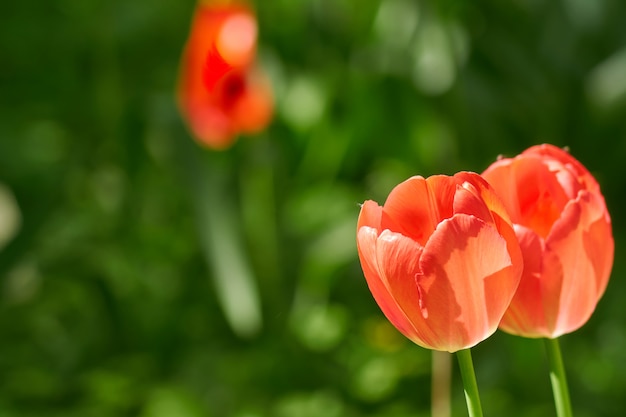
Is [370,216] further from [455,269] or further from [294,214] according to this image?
[294,214]

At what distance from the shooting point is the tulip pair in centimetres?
18

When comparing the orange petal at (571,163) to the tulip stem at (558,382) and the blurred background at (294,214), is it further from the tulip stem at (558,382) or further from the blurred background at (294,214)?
the blurred background at (294,214)

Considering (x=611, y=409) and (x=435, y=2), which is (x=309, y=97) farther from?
(x=611, y=409)

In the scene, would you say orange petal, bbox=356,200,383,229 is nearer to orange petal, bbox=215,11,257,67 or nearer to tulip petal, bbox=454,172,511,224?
tulip petal, bbox=454,172,511,224

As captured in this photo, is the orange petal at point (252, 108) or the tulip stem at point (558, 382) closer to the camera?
the tulip stem at point (558, 382)

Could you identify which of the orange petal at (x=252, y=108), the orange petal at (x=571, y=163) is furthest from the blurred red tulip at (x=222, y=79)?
the orange petal at (x=571, y=163)

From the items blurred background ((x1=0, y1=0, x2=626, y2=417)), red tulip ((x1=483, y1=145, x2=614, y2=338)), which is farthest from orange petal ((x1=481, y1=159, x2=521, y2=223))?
blurred background ((x1=0, y1=0, x2=626, y2=417))

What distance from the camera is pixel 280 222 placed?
1017 mm

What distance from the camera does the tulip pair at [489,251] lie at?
18 cm

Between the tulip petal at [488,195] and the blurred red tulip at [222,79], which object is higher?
the blurred red tulip at [222,79]

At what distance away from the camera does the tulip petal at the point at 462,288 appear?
0.18m

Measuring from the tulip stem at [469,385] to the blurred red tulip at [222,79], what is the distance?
2.19ft

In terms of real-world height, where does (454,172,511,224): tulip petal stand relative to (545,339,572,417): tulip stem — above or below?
above

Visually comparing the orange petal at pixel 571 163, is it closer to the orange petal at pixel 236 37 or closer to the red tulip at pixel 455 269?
the red tulip at pixel 455 269
